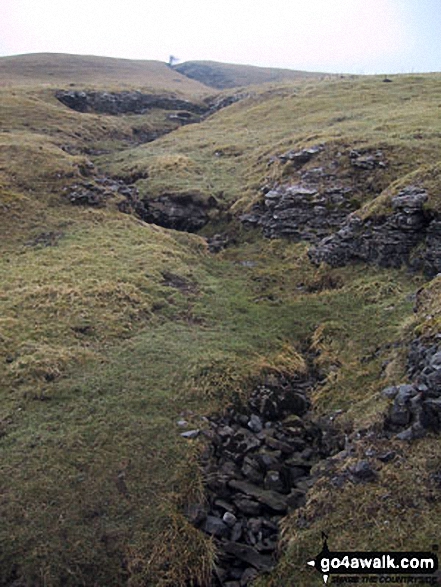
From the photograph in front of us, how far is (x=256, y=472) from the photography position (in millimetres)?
12062

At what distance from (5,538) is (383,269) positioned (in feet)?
63.0

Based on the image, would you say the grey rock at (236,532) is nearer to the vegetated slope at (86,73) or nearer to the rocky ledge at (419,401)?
the rocky ledge at (419,401)

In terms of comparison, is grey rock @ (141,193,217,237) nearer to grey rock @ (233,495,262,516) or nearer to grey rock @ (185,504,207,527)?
grey rock @ (233,495,262,516)

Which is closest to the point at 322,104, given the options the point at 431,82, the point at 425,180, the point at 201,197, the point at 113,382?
Answer: the point at 431,82

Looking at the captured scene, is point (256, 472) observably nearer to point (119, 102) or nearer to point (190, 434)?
point (190, 434)

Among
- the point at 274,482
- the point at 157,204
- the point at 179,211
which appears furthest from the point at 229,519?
the point at 157,204

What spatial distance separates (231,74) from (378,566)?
174m

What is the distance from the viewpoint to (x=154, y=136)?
218 feet

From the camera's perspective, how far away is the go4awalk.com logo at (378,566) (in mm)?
7953

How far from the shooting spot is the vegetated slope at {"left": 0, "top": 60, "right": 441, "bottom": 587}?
31.7 ft

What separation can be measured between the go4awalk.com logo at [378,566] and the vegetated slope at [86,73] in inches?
3367

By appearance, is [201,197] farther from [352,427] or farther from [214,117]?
[214,117]

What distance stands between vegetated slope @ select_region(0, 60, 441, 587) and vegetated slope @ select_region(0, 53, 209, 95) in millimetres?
59903

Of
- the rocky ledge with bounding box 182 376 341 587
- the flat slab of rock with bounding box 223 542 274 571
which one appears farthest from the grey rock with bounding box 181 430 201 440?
the flat slab of rock with bounding box 223 542 274 571
